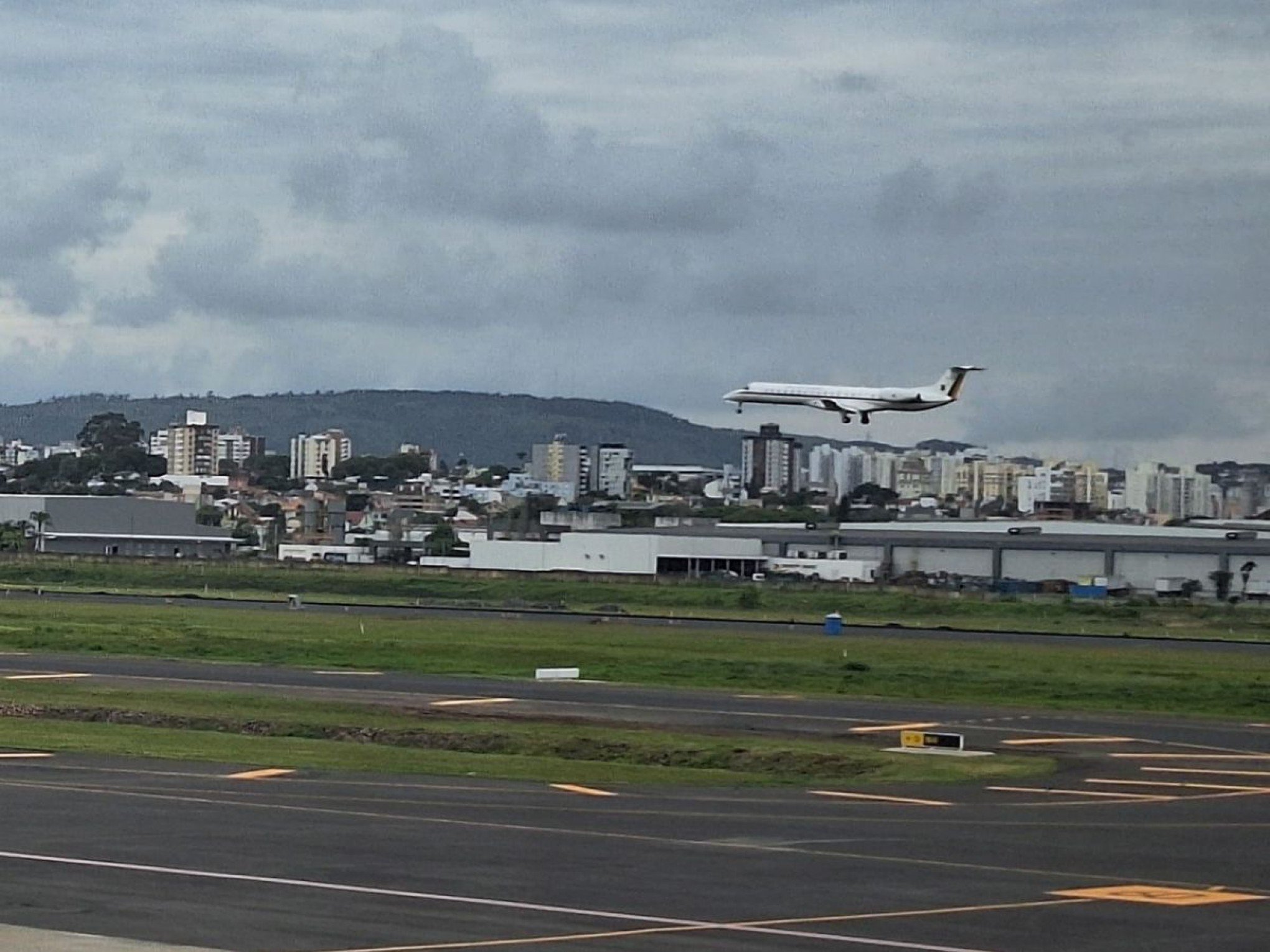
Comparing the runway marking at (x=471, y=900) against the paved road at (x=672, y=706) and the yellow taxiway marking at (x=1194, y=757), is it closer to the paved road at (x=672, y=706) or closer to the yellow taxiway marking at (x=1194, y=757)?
the yellow taxiway marking at (x=1194, y=757)

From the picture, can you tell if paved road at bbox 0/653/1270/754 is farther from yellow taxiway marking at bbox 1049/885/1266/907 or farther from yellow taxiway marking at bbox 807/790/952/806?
yellow taxiway marking at bbox 1049/885/1266/907

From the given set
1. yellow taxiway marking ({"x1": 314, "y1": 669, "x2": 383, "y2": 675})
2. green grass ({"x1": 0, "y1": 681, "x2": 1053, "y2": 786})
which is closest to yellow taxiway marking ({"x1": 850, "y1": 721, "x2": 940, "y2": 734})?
green grass ({"x1": 0, "y1": 681, "x2": 1053, "y2": 786})

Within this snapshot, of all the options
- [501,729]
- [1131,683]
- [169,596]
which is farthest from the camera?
[169,596]

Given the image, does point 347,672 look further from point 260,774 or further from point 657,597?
point 657,597

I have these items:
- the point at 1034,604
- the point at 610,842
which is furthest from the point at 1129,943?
the point at 1034,604

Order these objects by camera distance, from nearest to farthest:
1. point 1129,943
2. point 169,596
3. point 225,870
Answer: point 1129,943
point 225,870
point 169,596

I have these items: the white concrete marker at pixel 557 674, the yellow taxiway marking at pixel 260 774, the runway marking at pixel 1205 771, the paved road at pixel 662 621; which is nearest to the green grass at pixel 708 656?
the white concrete marker at pixel 557 674

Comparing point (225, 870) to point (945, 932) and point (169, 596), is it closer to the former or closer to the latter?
point (945, 932)
